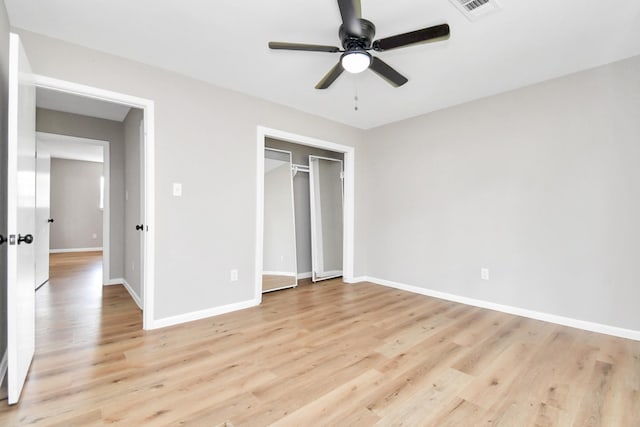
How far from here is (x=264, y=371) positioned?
200cm

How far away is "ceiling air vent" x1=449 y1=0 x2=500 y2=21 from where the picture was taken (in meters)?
1.90

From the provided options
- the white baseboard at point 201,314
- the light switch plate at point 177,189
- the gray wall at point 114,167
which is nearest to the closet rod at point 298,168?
Result: the light switch plate at point 177,189

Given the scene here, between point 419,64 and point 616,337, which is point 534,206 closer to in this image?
point 616,337

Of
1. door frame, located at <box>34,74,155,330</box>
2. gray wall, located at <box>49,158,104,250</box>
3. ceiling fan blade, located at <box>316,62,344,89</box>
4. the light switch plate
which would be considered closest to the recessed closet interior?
the light switch plate

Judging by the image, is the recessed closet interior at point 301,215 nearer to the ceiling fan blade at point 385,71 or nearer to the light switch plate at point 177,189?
the light switch plate at point 177,189

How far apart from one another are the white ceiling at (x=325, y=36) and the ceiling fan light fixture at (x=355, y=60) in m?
0.32

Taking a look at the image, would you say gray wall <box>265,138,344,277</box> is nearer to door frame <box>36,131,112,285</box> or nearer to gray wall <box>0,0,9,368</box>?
door frame <box>36,131,112,285</box>

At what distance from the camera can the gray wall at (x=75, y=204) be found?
7.73 m

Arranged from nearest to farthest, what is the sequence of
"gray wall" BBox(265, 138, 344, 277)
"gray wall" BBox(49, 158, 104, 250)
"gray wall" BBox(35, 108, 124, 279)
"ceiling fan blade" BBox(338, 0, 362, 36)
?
"ceiling fan blade" BBox(338, 0, 362, 36)
"gray wall" BBox(35, 108, 124, 279)
"gray wall" BBox(265, 138, 344, 277)
"gray wall" BBox(49, 158, 104, 250)

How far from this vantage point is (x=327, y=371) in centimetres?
A: 201

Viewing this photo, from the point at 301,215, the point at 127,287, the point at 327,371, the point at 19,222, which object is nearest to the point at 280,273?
the point at 301,215

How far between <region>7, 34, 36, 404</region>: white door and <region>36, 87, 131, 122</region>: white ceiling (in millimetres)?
1980

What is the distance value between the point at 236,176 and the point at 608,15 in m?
3.33

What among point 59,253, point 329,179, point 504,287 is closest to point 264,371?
point 504,287
